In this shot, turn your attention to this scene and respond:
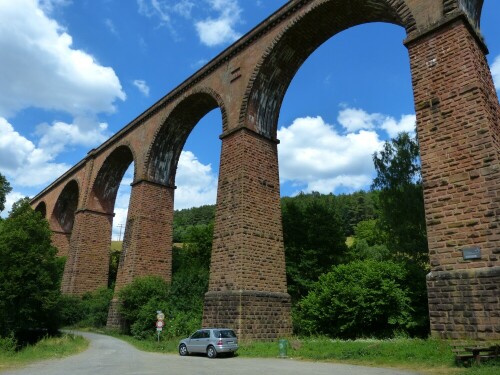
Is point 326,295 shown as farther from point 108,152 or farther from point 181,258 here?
point 181,258

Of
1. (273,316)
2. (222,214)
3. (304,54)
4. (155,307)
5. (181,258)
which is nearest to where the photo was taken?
(273,316)

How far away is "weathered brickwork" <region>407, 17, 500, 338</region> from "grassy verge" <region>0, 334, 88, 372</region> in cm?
1232

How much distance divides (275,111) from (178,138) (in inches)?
310

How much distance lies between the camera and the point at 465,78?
10.5 meters

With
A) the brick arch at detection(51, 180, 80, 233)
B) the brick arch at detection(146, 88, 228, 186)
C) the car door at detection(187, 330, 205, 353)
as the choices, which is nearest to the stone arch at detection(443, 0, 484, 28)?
the car door at detection(187, 330, 205, 353)

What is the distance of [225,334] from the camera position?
12.8 meters

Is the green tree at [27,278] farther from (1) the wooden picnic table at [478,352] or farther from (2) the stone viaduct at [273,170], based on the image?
(1) the wooden picnic table at [478,352]

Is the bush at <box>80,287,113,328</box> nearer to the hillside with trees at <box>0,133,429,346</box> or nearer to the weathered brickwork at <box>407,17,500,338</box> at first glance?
the hillside with trees at <box>0,133,429,346</box>

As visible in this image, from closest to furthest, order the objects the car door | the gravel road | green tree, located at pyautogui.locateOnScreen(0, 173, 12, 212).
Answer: the gravel road, the car door, green tree, located at pyautogui.locateOnScreen(0, 173, 12, 212)

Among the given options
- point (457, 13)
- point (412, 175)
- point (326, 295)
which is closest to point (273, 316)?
point (326, 295)

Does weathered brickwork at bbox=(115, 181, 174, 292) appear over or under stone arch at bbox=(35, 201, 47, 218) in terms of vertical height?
under

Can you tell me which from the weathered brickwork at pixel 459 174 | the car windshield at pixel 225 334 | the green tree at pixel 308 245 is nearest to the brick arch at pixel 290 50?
Answer: the weathered brickwork at pixel 459 174

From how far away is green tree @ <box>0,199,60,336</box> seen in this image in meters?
19.1

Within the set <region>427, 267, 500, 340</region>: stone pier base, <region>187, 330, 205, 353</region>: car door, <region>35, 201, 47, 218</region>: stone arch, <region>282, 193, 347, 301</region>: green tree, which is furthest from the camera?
<region>35, 201, 47, 218</region>: stone arch
